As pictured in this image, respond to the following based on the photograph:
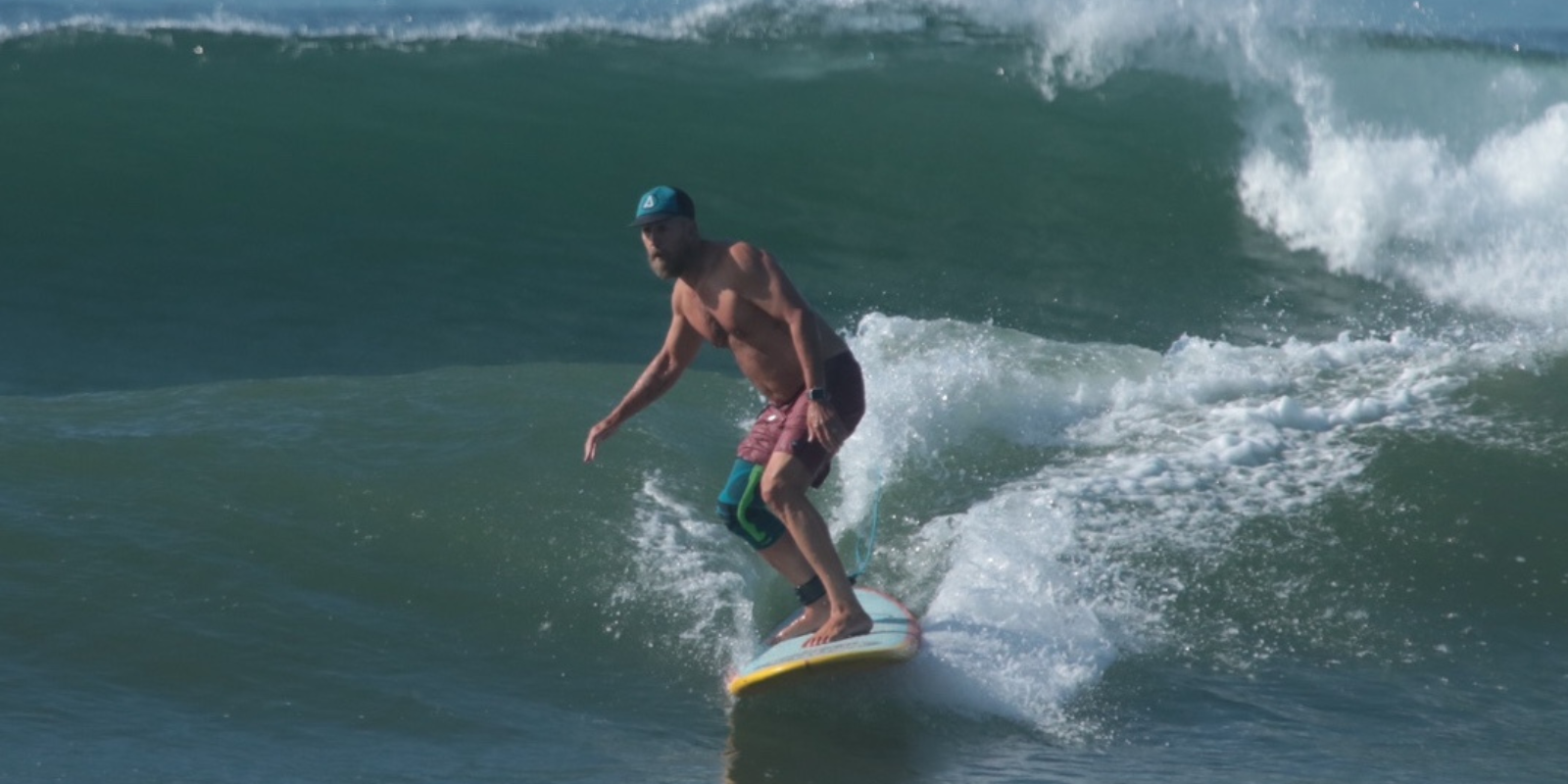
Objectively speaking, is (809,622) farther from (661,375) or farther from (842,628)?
(661,375)

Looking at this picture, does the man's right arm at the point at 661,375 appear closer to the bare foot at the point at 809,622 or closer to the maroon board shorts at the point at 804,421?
the maroon board shorts at the point at 804,421

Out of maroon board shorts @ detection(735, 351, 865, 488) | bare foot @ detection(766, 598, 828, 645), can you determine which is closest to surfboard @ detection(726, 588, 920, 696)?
bare foot @ detection(766, 598, 828, 645)

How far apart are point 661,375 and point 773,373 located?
50 centimetres

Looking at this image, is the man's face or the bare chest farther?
the bare chest

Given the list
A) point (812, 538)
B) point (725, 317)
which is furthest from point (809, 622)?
point (725, 317)

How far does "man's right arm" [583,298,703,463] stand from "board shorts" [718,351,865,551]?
35cm

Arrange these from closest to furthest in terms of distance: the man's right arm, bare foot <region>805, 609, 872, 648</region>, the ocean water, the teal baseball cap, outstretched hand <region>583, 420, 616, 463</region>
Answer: the teal baseball cap < the ocean water < bare foot <region>805, 609, 872, 648</region> < the man's right arm < outstretched hand <region>583, 420, 616, 463</region>

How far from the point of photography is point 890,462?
307 inches

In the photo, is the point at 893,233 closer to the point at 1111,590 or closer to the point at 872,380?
the point at 872,380

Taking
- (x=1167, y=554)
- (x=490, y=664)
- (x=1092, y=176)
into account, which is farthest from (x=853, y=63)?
(x=490, y=664)

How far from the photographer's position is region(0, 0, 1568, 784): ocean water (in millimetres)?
5516

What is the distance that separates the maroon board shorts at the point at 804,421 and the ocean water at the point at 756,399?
0.71m

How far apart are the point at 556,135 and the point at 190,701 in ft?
28.9

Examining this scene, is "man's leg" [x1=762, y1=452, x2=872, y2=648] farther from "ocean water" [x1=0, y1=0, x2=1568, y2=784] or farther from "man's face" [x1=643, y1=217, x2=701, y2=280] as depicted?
"man's face" [x1=643, y1=217, x2=701, y2=280]
